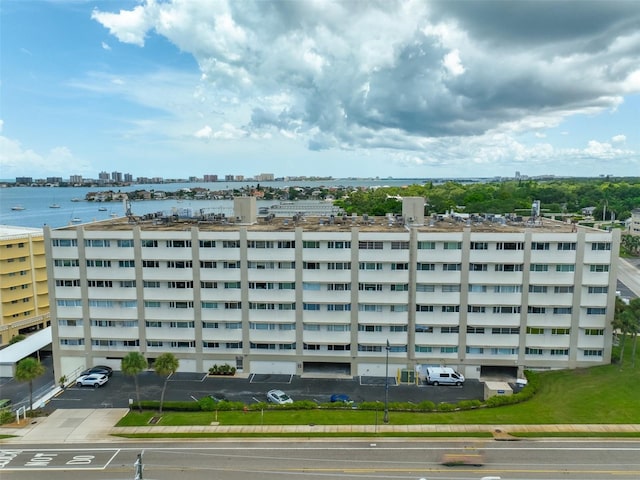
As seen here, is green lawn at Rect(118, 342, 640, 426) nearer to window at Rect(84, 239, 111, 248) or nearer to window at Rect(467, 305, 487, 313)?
window at Rect(467, 305, 487, 313)

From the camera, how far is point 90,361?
59.8 meters

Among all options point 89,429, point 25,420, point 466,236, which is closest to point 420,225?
point 466,236

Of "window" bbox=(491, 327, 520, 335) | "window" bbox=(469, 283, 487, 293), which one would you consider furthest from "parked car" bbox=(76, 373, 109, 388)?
"window" bbox=(491, 327, 520, 335)

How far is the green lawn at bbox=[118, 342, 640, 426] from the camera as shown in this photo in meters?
43.9

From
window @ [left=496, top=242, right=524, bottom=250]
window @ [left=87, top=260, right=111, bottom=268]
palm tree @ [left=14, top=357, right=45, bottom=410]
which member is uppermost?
window @ [left=496, top=242, right=524, bottom=250]

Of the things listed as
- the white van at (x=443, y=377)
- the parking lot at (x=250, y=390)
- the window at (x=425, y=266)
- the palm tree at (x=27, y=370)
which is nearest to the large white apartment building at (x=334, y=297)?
the window at (x=425, y=266)

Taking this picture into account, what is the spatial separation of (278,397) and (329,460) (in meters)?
13.3

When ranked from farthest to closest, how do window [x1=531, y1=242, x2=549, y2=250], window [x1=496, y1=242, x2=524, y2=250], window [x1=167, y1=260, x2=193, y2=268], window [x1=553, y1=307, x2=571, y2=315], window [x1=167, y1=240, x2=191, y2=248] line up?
window [x1=167, y1=260, x2=193, y2=268] → window [x1=167, y1=240, x2=191, y2=248] → window [x1=553, y1=307, x2=571, y2=315] → window [x1=496, y1=242, x2=524, y2=250] → window [x1=531, y1=242, x2=549, y2=250]

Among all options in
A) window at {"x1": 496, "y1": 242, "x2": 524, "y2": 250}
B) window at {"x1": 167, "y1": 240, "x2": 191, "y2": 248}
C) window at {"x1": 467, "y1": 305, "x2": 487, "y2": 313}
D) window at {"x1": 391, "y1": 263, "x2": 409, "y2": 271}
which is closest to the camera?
window at {"x1": 496, "y1": 242, "x2": 524, "y2": 250}

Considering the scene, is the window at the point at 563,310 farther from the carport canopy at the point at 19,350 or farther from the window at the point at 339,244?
the carport canopy at the point at 19,350

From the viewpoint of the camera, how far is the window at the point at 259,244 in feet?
187

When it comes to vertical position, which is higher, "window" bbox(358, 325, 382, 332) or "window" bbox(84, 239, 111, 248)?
"window" bbox(84, 239, 111, 248)

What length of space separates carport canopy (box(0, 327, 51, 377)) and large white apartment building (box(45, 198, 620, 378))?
6.81 m

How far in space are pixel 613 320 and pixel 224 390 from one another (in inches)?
1870
